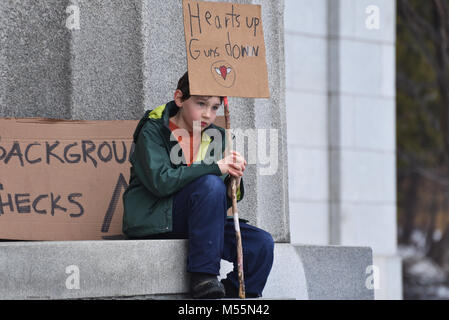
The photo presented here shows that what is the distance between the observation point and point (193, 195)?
4.27m

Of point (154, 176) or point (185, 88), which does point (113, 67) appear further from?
point (154, 176)

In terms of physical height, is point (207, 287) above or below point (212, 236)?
below

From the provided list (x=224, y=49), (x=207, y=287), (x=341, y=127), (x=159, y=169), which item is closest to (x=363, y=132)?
(x=341, y=127)

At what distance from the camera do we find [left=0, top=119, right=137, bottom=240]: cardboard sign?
5137 mm

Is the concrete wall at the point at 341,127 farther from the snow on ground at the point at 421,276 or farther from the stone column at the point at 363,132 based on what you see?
the snow on ground at the point at 421,276

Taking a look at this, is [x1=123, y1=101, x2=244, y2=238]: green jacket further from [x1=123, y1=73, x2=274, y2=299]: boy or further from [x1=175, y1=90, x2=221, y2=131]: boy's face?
[x1=175, y1=90, x2=221, y2=131]: boy's face

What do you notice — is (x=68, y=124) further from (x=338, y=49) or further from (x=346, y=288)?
(x=338, y=49)

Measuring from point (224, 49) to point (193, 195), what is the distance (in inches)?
32.7

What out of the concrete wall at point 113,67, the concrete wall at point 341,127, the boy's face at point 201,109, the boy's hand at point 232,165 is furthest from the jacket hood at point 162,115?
the concrete wall at point 341,127

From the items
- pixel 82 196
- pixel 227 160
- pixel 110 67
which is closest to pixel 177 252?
pixel 227 160

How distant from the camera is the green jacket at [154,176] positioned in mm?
4328

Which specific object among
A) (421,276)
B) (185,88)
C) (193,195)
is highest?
(185,88)

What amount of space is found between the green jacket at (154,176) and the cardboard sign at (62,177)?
637mm
